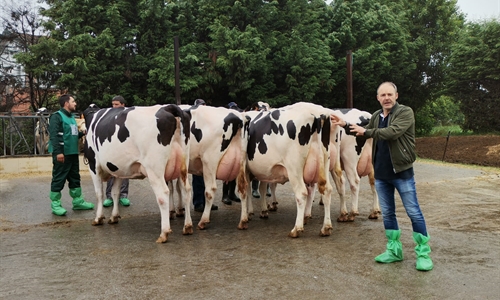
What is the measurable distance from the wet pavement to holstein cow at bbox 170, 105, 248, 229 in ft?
2.83

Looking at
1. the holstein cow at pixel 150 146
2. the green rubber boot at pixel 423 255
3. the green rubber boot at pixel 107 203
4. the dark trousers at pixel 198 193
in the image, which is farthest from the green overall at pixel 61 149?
the green rubber boot at pixel 423 255

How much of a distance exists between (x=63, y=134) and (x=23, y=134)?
26.0 ft

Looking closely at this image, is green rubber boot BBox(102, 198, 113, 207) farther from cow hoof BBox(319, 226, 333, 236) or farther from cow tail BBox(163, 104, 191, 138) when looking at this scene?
cow hoof BBox(319, 226, 333, 236)

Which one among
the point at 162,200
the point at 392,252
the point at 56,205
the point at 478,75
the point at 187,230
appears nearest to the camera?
the point at 392,252

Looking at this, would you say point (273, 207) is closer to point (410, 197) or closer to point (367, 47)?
point (410, 197)

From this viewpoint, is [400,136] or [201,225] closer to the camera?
[400,136]

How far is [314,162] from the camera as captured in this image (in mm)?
6598

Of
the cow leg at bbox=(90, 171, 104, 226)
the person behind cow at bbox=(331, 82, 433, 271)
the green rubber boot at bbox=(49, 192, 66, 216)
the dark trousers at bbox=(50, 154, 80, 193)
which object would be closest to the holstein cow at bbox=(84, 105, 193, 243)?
the cow leg at bbox=(90, 171, 104, 226)

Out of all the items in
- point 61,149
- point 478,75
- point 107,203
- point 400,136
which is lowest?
point 107,203

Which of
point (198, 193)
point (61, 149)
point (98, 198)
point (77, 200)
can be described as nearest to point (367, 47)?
point (198, 193)

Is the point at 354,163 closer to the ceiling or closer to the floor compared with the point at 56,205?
closer to the ceiling

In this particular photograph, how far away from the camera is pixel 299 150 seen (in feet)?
21.4

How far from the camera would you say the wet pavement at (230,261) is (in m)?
4.29

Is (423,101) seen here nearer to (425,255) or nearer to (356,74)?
(356,74)
